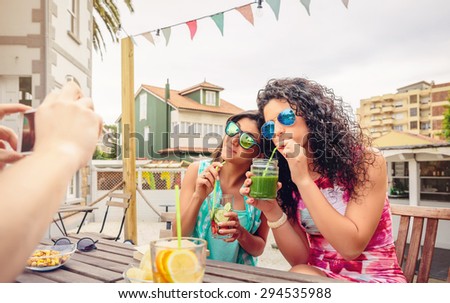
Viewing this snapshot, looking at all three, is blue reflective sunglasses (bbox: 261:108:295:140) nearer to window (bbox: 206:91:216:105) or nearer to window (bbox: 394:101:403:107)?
window (bbox: 206:91:216:105)

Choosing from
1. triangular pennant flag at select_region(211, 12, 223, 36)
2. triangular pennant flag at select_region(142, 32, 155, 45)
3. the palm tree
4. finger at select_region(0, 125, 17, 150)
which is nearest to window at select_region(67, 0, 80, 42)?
the palm tree

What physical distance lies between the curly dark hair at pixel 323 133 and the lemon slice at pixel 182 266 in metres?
0.89

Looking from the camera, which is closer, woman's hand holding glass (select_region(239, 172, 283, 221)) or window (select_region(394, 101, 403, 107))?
woman's hand holding glass (select_region(239, 172, 283, 221))

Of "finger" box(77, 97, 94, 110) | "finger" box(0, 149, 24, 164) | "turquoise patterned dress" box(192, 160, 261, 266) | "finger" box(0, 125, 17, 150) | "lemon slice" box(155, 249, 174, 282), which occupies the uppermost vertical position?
"finger" box(77, 97, 94, 110)

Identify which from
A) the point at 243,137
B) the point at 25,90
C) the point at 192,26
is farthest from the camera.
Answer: the point at 25,90

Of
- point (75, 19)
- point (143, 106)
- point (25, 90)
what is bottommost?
point (25, 90)

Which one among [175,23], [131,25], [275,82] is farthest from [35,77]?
[275,82]

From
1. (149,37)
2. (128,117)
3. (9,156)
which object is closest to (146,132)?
(149,37)

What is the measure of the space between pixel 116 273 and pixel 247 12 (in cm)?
314

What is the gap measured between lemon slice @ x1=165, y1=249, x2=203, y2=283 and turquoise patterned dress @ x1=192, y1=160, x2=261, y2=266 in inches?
40.0

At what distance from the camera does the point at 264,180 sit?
1.44 m

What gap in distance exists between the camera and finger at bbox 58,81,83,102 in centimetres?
55

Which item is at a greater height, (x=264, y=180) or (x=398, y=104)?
(x=398, y=104)

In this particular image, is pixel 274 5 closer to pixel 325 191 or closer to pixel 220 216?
pixel 325 191
